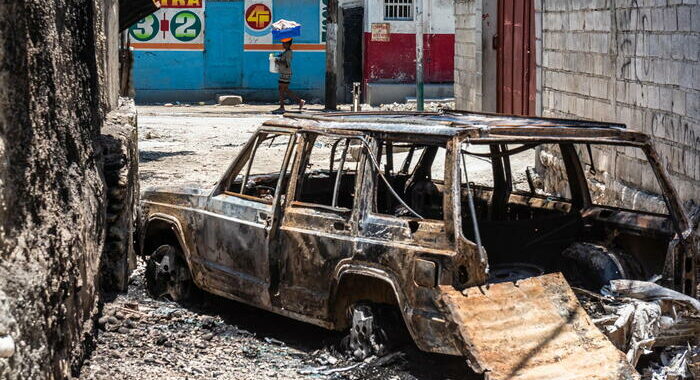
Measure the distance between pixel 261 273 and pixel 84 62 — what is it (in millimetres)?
2179

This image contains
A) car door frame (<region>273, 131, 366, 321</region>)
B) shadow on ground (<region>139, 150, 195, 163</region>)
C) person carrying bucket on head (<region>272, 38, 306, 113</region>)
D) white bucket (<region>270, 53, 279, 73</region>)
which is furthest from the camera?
white bucket (<region>270, 53, 279, 73</region>)

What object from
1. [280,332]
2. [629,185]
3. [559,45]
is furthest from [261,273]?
[559,45]

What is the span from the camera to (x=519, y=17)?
18188mm

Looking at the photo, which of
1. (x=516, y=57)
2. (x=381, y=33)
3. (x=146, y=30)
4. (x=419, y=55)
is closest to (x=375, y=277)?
(x=516, y=57)

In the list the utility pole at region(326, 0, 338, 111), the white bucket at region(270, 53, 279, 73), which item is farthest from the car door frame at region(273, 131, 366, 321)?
the white bucket at region(270, 53, 279, 73)

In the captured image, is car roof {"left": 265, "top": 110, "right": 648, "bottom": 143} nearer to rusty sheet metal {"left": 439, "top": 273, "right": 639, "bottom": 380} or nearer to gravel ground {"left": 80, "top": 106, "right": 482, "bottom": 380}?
rusty sheet metal {"left": 439, "top": 273, "right": 639, "bottom": 380}

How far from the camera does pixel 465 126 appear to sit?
644 centimetres

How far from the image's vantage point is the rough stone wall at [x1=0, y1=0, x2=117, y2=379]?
4836mm

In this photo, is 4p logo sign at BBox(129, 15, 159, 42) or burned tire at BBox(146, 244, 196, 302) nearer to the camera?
burned tire at BBox(146, 244, 196, 302)

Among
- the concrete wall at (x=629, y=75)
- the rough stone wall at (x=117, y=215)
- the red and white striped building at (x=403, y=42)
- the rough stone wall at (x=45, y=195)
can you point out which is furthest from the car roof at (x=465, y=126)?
the red and white striped building at (x=403, y=42)

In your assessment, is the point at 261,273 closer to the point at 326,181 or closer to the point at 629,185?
the point at 326,181

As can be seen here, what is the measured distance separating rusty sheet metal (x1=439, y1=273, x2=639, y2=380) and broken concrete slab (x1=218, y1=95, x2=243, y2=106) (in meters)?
26.3

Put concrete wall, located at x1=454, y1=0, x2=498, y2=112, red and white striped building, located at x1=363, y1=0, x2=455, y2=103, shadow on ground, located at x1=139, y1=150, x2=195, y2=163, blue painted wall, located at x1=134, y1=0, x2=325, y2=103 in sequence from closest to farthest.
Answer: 1. shadow on ground, located at x1=139, y1=150, x2=195, y2=163
2. concrete wall, located at x1=454, y1=0, x2=498, y2=112
3. red and white striped building, located at x1=363, y1=0, x2=455, y2=103
4. blue painted wall, located at x1=134, y1=0, x2=325, y2=103

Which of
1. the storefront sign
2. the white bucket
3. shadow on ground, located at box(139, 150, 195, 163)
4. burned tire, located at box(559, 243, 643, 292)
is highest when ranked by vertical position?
the storefront sign
